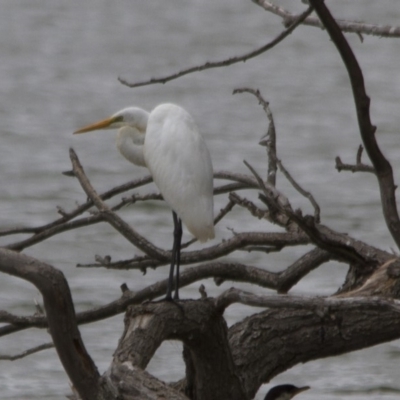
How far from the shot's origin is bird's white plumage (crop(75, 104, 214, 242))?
399 centimetres

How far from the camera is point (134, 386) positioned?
3033mm

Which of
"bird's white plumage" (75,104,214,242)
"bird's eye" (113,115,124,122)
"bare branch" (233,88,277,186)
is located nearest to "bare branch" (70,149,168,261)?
"bird's white plumage" (75,104,214,242)

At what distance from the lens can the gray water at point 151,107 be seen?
773 centimetres

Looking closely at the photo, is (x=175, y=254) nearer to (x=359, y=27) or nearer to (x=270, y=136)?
(x=270, y=136)

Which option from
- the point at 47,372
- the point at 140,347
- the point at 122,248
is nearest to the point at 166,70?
the point at 122,248

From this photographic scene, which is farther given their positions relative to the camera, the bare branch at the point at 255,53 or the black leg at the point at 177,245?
the black leg at the point at 177,245

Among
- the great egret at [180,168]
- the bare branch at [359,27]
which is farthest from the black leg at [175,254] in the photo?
the bare branch at [359,27]

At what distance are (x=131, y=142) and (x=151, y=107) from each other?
8907mm

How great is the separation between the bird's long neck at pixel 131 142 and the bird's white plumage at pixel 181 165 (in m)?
0.08

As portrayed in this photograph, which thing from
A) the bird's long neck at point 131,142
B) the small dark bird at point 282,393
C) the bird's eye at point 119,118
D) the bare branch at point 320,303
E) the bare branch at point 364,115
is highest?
the bird's eye at point 119,118

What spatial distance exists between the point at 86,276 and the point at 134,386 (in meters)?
5.91

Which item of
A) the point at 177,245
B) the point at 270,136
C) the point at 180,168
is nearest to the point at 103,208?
the point at 180,168

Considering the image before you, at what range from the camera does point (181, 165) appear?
4055mm

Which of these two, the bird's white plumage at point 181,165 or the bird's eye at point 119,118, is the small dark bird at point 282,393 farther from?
the bird's eye at point 119,118
